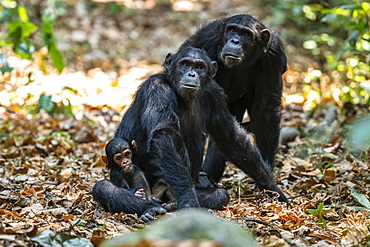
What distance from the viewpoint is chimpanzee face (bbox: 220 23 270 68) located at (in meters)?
7.87

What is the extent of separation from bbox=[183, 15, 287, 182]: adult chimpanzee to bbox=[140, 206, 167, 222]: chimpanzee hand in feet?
8.14

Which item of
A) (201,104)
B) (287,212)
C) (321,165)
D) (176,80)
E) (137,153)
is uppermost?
(176,80)

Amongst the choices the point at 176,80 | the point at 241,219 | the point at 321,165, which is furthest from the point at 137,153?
the point at 321,165

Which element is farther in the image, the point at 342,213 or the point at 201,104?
the point at 201,104

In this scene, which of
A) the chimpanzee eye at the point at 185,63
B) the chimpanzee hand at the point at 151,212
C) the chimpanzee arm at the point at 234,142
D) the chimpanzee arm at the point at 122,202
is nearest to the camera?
the chimpanzee hand at the point at 151,212

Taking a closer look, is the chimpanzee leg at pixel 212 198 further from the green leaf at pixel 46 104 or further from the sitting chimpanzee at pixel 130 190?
the green leaf at pixel 46 104

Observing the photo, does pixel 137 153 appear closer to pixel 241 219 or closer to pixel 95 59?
pixel 241 219

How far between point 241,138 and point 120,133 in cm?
175

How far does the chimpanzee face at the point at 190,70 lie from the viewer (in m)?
6.56

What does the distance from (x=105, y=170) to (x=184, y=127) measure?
7.25ft

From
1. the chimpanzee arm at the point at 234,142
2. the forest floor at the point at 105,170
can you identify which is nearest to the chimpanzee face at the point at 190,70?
the chimpanzee arm at the point at 234,142

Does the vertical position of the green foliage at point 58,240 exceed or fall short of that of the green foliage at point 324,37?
it exceeds it

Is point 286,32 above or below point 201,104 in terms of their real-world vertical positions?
below

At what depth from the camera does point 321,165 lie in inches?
333
